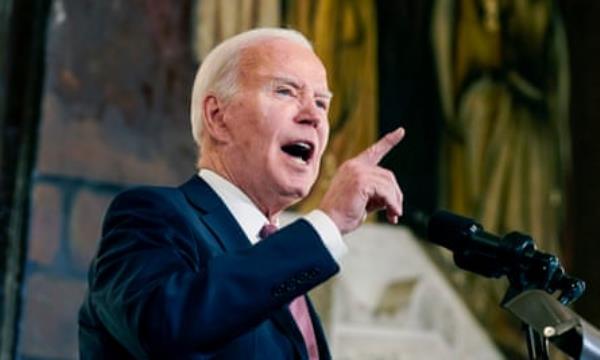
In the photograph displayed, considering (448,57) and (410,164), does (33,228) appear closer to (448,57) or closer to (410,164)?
(410,164)

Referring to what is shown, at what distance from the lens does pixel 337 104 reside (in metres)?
5.86

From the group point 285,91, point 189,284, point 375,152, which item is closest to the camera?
point 189,284

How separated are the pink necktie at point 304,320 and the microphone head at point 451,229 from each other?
35cm

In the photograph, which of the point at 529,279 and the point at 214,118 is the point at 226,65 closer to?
the point at 214,118

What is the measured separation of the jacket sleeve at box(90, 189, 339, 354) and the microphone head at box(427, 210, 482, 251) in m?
0.21

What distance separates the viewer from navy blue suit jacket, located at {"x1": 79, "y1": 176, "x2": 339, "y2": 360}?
2189mm

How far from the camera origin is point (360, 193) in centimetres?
227

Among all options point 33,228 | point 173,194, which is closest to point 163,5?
point 33,228

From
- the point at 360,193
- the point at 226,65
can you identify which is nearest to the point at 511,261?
the point at 360,193

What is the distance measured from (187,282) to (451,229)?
51cm

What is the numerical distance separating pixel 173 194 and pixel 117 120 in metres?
2.73

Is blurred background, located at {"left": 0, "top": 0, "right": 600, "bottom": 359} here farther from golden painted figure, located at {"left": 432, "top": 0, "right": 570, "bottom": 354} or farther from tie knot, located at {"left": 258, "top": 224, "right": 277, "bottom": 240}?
tie knot, located at {"left": 258, "top": 224, "right": 277, "bottom": 240}

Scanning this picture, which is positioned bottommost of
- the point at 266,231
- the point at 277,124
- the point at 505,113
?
the point at 505,113

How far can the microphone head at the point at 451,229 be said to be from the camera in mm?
2312
